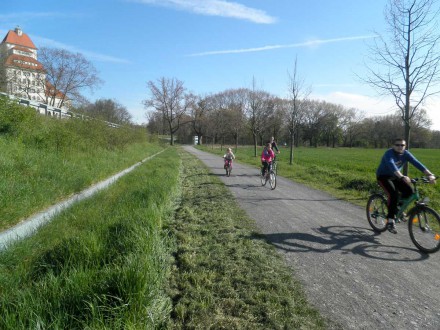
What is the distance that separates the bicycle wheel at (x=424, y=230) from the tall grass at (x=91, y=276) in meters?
4.31

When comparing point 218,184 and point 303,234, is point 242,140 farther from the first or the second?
point 303,234

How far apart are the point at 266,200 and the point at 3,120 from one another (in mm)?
8628

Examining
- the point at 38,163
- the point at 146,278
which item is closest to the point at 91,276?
the point at 146,278

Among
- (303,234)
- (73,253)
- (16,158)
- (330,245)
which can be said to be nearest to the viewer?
(73,253)

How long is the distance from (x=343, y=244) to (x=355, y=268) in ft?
3.37

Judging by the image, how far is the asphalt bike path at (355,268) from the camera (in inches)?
120

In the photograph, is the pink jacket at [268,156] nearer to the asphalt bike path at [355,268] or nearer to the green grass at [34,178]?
the asphalt bike path at [355,268]

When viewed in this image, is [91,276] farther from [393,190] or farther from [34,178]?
[34,178]

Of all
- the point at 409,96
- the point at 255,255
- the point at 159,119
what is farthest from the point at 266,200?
the point at 159,119

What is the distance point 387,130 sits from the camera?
85.9 m

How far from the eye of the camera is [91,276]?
10.4ft

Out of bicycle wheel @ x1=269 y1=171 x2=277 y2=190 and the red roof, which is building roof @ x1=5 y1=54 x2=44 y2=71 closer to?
the red roof

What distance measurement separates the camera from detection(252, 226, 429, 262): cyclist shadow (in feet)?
15.4

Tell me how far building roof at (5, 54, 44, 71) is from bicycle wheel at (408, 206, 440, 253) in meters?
42.3
